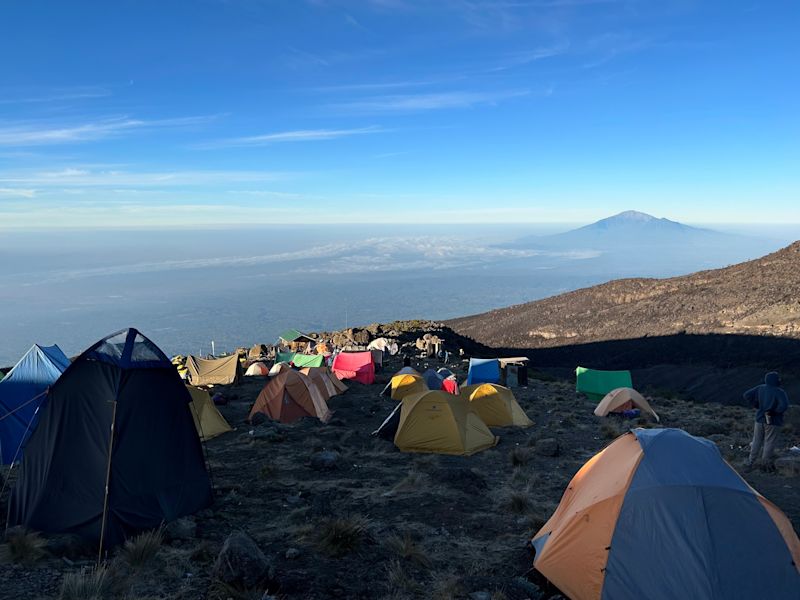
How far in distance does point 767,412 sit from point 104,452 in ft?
35.1

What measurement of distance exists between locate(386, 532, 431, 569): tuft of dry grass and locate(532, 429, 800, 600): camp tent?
1311 millimetres

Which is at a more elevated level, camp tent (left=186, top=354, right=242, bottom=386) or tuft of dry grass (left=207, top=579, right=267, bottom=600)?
tuft of dry grass (left=207, top=579, right=267, bottom=600)

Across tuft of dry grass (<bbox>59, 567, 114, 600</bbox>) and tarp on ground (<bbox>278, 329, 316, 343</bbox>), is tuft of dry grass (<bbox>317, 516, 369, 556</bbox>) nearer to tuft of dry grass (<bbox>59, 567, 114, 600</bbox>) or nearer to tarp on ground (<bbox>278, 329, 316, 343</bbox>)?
tuft of dry grass (<bbox>59, 567, 114, 600</bbox>)

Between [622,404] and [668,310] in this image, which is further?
[668,310]

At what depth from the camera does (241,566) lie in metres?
5.29

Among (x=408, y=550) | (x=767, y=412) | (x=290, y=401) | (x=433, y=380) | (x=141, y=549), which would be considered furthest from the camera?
(x=433, y=380)

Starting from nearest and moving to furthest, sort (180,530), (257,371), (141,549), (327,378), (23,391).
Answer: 1. (141,549)
2. (180,530)
3. (23,391)
4. (327,378)
5. (257,371)

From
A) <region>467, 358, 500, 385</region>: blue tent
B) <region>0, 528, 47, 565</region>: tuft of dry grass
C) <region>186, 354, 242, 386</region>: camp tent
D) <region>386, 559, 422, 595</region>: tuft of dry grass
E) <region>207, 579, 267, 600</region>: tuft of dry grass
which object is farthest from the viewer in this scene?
<region>467, 358, 500, 385</region>: blue tent

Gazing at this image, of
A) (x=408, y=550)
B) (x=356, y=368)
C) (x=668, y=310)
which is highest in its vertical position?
(x=408, y=550)

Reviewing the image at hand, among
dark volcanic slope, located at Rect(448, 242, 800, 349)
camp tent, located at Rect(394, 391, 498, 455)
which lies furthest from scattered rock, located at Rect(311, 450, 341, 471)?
dark volcanic slope, located at Rect(448, 242, 800, 349)

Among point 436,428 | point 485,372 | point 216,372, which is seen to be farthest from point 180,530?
point 485,372

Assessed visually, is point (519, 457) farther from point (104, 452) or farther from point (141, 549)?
point (104, 452)

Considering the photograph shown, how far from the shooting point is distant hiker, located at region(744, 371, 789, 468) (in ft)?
31.2

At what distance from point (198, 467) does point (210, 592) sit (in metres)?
2.72
